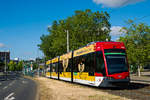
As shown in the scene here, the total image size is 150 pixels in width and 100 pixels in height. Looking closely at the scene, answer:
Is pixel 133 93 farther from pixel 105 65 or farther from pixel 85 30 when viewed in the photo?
pixel 85 30

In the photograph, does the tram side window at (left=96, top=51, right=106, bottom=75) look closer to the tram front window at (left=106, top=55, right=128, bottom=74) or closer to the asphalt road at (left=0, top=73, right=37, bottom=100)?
the tram front window at (left=106, top=55, right=128, bottom=74)

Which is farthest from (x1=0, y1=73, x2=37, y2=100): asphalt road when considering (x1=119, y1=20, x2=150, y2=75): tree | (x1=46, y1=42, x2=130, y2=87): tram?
(x1=119, y1=20, x2=150, y2=75): tree

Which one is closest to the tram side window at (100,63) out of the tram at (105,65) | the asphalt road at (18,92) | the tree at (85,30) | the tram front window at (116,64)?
the tram at (105,65)

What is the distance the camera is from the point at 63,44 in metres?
49.1

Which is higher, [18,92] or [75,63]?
[75,63]

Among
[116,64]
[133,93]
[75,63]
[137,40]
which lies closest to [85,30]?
[137,40]

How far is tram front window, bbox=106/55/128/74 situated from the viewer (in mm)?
15109

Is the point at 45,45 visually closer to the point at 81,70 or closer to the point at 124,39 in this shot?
the point at 124,39

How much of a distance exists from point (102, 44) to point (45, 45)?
177 ft

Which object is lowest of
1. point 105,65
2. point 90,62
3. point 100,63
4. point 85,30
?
point 105,65

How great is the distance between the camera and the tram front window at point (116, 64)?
15.1 meters

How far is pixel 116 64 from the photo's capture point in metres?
15.3

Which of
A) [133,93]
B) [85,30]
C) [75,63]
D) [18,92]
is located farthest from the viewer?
[85,30]

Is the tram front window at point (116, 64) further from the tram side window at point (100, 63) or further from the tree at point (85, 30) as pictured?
the tree at point (85, 30)
